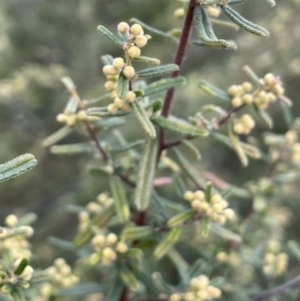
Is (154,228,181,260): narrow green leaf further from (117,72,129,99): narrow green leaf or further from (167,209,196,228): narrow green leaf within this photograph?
(117,72,129,99): narrow green leaf

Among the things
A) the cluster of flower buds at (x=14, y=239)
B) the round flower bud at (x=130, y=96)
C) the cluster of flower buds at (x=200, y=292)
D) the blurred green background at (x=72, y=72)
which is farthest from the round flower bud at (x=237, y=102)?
the blurred green background at (x=72, y=72)

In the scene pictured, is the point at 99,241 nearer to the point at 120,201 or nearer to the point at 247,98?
the point at 120,201

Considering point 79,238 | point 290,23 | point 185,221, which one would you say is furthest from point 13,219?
point 290,23

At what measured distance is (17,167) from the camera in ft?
1.86

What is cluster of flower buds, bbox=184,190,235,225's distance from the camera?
81 centimetres

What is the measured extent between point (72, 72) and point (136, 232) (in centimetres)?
155

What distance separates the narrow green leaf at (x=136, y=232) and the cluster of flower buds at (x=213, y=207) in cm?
11

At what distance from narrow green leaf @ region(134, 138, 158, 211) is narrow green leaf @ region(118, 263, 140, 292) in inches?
6.0

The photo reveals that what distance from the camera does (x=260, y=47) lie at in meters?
2.25

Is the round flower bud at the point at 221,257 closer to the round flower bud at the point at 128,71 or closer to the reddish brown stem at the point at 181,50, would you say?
the reddish brown stem at the point at 181,50

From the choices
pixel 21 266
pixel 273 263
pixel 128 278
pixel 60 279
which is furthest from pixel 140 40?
pixel 273 263

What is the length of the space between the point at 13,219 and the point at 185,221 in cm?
31

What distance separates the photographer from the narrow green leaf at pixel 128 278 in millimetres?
866

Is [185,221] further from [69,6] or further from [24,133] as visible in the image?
[69,6]
